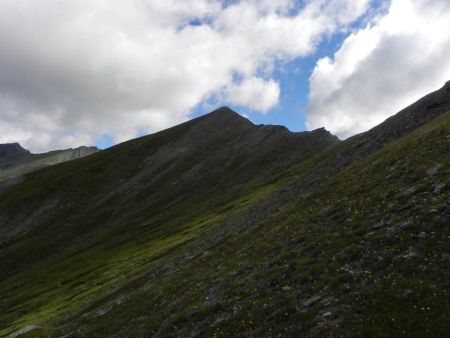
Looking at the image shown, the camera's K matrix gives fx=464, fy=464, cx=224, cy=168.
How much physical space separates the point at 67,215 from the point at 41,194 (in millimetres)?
20716

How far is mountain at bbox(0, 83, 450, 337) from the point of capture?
24.8m

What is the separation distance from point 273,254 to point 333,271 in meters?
9.43

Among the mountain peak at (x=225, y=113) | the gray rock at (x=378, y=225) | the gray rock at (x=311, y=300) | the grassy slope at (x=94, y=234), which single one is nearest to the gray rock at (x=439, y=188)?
the gray rock at (x=378, y=225)

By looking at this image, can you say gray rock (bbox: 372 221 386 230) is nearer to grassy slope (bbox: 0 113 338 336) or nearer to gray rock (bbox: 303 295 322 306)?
gray rock (bbox: 303 295 322 306)

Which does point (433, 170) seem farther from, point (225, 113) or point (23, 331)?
point (225, 113)

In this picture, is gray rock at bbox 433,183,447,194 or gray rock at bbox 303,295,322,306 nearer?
gray rock at bbox 303,295,322,306

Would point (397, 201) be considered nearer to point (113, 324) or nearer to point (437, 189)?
point (437, 189)

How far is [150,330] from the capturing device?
3575 centimetres

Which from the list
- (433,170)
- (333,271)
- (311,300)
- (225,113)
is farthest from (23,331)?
(225,113)

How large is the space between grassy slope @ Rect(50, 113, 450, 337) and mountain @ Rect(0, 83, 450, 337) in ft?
0.38

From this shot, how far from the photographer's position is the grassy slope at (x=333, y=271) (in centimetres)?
2312

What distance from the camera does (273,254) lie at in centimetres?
3759

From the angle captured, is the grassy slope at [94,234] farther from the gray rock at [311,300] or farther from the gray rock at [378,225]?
the gray rock at [311,300]

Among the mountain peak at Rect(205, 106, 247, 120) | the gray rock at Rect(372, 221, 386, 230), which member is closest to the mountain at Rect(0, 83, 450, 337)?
the gray rock at Rect(372, 221, 386, 230)
